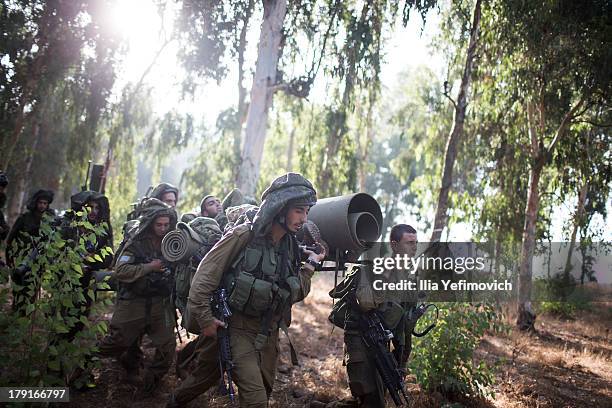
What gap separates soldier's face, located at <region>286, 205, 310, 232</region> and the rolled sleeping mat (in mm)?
957

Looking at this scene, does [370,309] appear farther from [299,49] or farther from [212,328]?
Answer: [299,49]

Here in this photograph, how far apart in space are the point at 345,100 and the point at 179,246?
6.51 meters

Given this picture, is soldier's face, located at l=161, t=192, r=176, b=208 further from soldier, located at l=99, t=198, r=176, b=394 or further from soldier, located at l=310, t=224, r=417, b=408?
soldier, located at l=310, t=224, r=417, b=408

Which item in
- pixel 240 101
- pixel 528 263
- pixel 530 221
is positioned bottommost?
pixel 528 263

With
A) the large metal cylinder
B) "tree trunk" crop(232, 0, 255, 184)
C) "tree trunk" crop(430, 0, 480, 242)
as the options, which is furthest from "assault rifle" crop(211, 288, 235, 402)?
"tree trunk" crop(232, 0, 255, 184)

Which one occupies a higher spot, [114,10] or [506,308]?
[114,10]

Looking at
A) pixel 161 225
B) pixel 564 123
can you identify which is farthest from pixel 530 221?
pixel 161 225

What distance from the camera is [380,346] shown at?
11.9 ft

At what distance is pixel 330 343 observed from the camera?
7.41 metres

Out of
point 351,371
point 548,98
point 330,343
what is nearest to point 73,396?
point 351,371

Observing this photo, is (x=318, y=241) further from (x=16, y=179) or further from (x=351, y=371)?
(x=16, y=179)

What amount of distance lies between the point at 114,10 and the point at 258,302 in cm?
1009

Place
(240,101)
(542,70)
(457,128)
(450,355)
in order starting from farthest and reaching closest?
(240,101), (542,70), (457,128), (450,355)

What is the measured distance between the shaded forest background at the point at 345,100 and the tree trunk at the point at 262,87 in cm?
3
